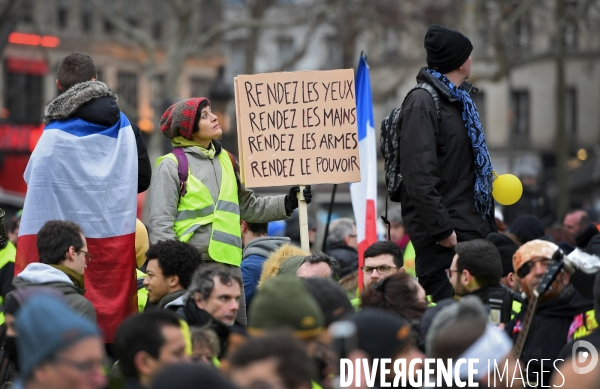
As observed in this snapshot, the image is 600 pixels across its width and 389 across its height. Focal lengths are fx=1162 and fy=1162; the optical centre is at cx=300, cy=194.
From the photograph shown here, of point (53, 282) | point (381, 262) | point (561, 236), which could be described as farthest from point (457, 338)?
point (561, 236)

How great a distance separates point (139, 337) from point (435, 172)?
276 cm

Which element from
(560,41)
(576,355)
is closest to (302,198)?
(576,355)

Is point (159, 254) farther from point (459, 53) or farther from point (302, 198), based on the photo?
point (459, 53)

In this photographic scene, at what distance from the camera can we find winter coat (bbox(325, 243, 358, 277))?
396 inches

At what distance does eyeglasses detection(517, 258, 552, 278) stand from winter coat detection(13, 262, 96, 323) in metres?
2.29

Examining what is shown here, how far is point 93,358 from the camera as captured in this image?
12.7ft

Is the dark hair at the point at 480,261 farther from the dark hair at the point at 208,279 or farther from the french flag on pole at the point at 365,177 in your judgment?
the french flag on pole at the point at 365,177

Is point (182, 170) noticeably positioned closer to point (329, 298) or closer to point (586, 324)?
point (329, 298)

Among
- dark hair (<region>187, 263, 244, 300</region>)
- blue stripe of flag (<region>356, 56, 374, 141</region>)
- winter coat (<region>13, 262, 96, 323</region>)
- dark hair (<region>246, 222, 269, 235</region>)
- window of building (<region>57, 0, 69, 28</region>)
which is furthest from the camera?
window of building (<region>57, 0, 69, 28</region>)

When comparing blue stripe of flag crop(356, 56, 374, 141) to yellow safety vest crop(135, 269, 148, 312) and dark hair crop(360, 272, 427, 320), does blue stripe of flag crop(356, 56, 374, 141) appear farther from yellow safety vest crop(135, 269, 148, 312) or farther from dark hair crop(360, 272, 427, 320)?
dark hair crop(360, 272, 427, 320)

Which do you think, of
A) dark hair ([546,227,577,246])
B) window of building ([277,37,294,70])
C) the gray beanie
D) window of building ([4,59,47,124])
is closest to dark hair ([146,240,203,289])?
the gray beanie

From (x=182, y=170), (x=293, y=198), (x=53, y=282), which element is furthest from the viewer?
(x=293, y=198)

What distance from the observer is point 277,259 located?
728cm

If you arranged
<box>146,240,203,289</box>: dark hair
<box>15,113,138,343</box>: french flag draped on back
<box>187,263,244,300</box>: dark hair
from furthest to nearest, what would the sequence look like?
<box>15,113,138,343</box>: french flag draped on back → <box>146,240,203,289</box>: dark hair → <box>187,263,244,300</box>: dark hair
